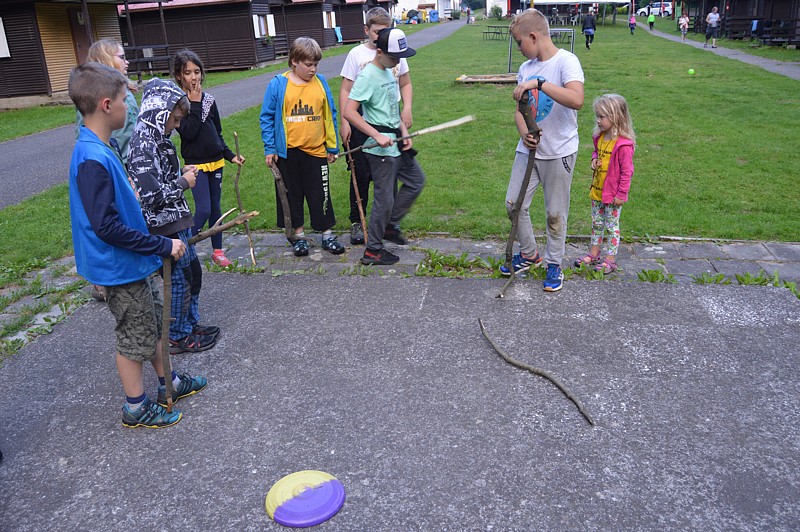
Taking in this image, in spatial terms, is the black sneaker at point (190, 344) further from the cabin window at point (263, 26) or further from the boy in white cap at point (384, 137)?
the cabin window at point (263, 26)

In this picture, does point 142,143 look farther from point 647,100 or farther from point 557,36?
point 557,36

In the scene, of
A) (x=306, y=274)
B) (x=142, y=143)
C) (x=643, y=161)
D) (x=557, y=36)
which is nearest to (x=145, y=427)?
(x=142, y=143)

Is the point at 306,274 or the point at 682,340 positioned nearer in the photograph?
the point at 682,340

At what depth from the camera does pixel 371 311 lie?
4.77 meters

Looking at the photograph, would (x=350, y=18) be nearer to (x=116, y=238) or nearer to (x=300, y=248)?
(x=300, y=248)

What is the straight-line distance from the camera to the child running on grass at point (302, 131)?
17.8ft

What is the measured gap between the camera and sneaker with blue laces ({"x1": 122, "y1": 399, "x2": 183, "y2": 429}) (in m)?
3.41

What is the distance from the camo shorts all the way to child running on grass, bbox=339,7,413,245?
8.84 ft

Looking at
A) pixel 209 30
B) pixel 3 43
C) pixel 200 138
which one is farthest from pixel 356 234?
pixel 209 30

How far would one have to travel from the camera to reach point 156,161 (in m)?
3.64

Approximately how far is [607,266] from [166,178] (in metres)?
3.52

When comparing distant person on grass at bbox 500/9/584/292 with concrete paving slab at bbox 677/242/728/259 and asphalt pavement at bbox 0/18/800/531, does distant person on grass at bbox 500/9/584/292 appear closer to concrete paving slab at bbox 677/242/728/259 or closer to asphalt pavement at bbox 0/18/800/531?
asphalt pavement at bbox 0/18/800/531

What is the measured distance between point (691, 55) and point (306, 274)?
26.5 meters

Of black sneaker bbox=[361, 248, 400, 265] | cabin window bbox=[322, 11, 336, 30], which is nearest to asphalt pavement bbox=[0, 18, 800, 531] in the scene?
black sneaker bbox=[361, 248, 400, 265]
